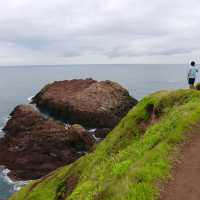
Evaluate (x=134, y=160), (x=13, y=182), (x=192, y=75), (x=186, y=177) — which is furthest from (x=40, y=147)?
(x=186, y=177)

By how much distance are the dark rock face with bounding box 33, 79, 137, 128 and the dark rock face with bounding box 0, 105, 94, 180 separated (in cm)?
1484

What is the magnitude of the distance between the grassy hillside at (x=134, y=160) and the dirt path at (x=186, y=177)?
0.40 meters

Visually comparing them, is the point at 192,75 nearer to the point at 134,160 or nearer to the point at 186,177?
the point at 134,160

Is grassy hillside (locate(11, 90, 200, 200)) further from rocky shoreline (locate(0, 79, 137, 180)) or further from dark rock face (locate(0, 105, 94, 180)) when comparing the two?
dark rock face (locate(0, 105, 94, 180))

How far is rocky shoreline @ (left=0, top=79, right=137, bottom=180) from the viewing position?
6069 cm

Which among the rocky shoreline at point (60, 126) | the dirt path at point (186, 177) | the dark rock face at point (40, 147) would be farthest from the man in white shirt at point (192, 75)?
the dark rock face at point (40, 147)

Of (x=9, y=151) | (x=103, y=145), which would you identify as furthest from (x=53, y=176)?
(x=9, y=151)

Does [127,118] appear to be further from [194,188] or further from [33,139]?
[33,139]

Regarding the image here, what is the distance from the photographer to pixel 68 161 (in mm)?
60844

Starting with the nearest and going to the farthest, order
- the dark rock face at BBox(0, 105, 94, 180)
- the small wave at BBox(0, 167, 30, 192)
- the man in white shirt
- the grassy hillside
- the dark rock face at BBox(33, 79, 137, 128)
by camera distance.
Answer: the grassy hillside
the man in white shirt
the small wave at BBox(0, 167, 30, 192)
the dark rock face at BBox(0, 105, 94, 180)
the dark rock face at BBox(33, 79, 137, 128)

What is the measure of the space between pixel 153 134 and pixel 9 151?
1913 inches

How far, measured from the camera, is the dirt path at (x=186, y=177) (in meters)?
13.7

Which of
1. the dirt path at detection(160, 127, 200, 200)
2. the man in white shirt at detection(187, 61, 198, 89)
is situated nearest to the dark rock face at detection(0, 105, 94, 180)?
the man in white shirt at detection(187, 61, 198, 89)

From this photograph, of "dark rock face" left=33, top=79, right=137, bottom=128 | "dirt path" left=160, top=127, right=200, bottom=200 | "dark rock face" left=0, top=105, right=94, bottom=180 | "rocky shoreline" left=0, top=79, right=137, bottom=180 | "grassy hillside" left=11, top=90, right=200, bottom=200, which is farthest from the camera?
"dark rock face" left=33, top=79, right=137, bottom=128
